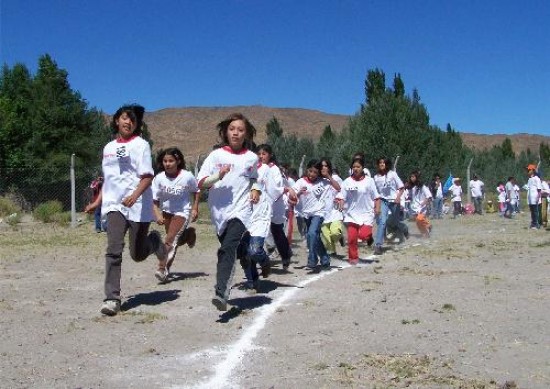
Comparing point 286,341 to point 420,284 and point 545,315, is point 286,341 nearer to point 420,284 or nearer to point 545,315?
point 545,315

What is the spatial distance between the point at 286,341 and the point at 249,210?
1.71 meters

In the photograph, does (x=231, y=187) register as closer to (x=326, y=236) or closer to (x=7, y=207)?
(x=326, y=236)

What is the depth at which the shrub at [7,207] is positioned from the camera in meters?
23.5

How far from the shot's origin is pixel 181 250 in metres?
13.1

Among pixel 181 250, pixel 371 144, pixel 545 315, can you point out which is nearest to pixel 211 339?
pixel 545 315

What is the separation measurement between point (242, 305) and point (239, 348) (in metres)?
1.90

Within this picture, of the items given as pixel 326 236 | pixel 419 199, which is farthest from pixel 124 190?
pixel 419 199

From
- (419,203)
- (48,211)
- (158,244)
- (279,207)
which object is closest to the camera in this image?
(158,244)

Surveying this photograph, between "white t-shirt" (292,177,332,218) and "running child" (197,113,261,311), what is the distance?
3560 mm

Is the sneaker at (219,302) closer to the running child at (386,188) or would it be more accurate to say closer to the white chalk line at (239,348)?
the white chalk line at (239,348)

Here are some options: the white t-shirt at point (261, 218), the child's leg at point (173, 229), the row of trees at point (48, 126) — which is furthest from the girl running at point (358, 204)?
the row of trees at point (48, 126)

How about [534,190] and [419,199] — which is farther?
[534,190]

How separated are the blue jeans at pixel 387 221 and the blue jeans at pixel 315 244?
8.43 ft

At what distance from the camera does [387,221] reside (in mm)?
13852
